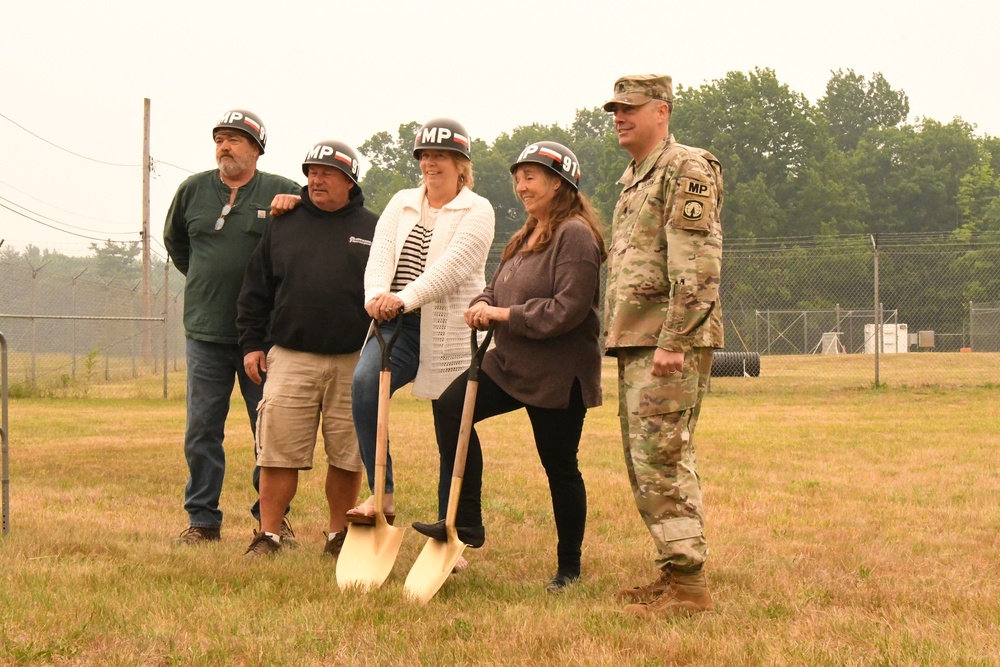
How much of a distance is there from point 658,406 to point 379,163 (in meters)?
101

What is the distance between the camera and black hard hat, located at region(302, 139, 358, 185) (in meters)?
5.67

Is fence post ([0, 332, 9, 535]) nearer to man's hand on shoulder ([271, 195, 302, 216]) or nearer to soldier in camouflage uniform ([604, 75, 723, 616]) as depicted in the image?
man's hand on shoulder ([271, 195, 302, 216])

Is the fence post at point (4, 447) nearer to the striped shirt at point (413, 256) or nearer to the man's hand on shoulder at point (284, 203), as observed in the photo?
the man's hand on shoulder at point (284, 203)

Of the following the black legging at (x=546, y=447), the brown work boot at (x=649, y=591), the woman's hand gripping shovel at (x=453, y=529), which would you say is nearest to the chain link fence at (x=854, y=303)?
the black legging at (x=546, y=447)

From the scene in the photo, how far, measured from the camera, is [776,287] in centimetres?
3534

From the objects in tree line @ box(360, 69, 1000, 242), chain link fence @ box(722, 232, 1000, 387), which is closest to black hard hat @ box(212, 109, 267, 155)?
chain link fence @ box(722, 232, 1000, 387)

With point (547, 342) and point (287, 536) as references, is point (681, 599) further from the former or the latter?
point (287, 536)

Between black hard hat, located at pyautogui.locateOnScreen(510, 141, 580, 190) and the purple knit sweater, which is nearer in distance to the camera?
the purple knit sweater

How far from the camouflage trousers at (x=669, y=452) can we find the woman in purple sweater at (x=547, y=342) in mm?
354

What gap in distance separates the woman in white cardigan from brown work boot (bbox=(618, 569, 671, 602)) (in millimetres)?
1250

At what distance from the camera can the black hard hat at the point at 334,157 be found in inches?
223

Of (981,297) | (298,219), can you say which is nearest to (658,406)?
(298,219)

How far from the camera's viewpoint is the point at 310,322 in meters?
5.71

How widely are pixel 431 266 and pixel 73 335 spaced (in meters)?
20.0
